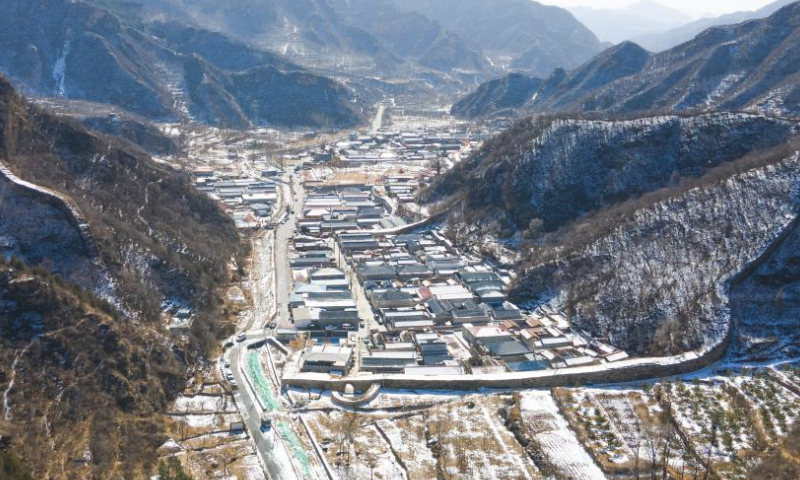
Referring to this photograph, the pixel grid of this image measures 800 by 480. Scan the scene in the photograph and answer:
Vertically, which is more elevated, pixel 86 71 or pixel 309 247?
pixel 86 71

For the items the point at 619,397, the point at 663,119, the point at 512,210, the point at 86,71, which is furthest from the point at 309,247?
the point at 86,71

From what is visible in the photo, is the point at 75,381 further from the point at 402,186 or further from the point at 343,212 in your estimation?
the point at 402,186

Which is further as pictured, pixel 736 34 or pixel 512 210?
pixel 736 34

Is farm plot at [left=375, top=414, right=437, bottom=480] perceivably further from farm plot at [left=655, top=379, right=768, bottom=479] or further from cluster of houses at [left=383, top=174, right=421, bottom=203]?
cluster of houses at [left=383, top=174, right=421, bottom=203]

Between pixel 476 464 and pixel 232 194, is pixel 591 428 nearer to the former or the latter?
pixel 476 464

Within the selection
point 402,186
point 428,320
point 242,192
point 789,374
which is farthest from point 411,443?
point 402,186

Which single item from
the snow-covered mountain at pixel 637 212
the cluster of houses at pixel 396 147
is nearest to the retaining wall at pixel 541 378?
the snow-covered mountain at pixel 637 212
